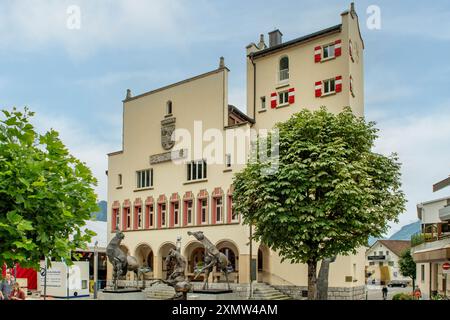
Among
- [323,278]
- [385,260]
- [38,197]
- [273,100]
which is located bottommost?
[385,260]

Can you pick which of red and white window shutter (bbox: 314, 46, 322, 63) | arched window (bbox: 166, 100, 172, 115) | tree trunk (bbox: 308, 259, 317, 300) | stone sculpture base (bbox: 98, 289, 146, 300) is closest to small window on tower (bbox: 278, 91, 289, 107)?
red and white window shutter (bbox: 314, 46, 322, 63)

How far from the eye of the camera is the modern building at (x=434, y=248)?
105 ft

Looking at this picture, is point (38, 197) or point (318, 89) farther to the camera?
point (318, 89)

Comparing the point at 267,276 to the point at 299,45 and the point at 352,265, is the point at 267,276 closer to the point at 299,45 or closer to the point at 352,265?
the point at 352,265

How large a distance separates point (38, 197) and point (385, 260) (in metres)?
99.5

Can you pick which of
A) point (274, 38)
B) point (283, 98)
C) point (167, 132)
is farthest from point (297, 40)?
point (167, 132)

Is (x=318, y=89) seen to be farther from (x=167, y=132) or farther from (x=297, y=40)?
(x=167, y=132)

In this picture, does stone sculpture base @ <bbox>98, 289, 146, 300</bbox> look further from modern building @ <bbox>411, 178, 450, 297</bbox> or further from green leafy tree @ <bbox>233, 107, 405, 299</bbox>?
modern building @ <bbox>411, 178, 450, 297</bbox>

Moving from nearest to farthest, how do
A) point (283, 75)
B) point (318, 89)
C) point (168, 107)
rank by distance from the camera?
point (318, 89) → point (283, 75) → point (168, 107)

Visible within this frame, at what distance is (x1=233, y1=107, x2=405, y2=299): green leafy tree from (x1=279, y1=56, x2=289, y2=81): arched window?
12.6m

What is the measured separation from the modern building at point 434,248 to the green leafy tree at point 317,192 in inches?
216

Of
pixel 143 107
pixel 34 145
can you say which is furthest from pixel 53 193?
pixel 143 107

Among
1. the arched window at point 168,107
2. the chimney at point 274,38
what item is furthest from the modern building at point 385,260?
the arched window at point 168,107

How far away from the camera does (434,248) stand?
116 feet
